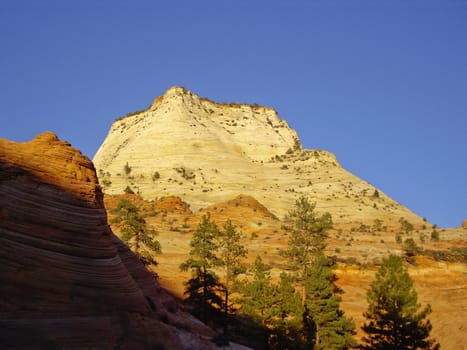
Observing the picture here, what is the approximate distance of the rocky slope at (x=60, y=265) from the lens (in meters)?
13.4

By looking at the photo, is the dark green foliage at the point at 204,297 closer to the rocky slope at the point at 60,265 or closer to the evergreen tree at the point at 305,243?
the evergreen tree at the point at 305,243

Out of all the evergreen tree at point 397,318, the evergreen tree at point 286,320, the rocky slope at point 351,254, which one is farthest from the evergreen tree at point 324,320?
the rocky slope at point 351,254

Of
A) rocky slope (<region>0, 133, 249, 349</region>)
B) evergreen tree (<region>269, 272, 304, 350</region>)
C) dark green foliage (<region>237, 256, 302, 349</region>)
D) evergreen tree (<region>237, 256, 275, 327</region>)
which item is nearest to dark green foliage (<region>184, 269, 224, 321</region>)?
evergreen tree (<region>237, 256, 275, 327</region>)

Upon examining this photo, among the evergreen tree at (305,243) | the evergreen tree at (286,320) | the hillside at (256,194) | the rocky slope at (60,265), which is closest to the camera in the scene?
the rocky slope at (60,265)

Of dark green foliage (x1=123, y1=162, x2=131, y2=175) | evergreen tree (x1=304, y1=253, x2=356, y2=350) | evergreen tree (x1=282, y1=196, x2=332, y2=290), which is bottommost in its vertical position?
evergreen tree (x1=304, y1=253, x2=356, y2=350)

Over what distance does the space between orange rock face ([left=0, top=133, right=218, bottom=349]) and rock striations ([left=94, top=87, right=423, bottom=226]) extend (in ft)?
185

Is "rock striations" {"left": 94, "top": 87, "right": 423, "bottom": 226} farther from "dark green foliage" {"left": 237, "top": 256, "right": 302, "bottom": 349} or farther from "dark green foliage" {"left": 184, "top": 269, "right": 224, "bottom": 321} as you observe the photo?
"dark green foliage" {"left": 184, "top": 269, "right": 224, "bottom": 321}

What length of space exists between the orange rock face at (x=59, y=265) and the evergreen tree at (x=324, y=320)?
48.4 ft

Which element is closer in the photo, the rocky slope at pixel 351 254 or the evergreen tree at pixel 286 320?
the evergreen tree at pixel 286 320

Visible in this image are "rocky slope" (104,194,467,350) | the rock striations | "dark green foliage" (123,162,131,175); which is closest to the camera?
"rocky slope" (104,194,467,350)

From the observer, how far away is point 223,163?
97.0 meters

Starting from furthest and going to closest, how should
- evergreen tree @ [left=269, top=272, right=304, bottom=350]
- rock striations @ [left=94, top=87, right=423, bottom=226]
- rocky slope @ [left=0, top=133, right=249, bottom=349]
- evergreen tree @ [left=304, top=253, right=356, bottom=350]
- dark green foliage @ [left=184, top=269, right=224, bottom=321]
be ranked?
rock striations @ [left=94, top=87, right=423, bottom=226]
evergreen tree @ [left=304, top=253, right=356, bottom=350]
dark green foliage @ [left=184, top=269, right=224, bottom=321]
evergreen tree @ [left=269, top=272, right=304, bottom=350]
rocky slope @ [left=0, top=133, right=249, bottom=349]

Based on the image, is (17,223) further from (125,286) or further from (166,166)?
(166,166)

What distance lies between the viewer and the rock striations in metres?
80.4
